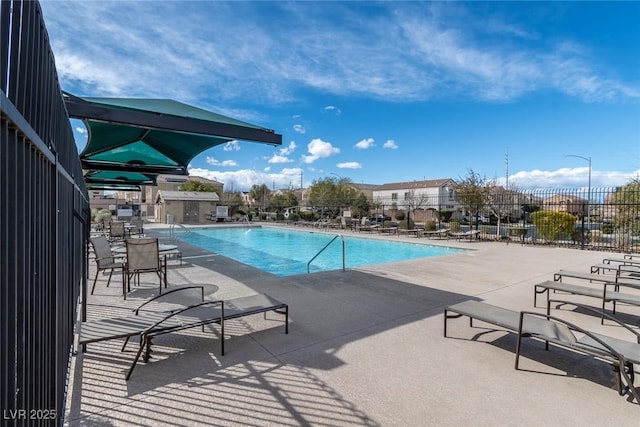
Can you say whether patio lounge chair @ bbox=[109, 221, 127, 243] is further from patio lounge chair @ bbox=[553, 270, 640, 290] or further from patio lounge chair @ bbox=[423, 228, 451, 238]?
patio lounge chair @ bbox=[423, 228, 451, 238]

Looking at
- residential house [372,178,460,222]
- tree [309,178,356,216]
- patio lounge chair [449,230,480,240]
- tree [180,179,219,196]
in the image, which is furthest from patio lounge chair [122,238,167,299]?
tree [180,179,219,196]

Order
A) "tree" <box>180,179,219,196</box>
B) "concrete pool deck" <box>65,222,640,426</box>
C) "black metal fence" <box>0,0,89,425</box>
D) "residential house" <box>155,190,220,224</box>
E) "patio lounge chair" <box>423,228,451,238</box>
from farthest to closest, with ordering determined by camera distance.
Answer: "tree" <box>180,179,219,196</box>
"residential house" <box>155,190,220,224</box>
"patio lounge chair" <box>423,228,451,238</box>
"concrete pool deck" <box>65,222,640,426</box>
"black metal fence" <box>0,0,89,425</box>

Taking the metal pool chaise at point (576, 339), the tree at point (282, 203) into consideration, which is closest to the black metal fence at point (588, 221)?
the metal pool chaise at point (576, 339)

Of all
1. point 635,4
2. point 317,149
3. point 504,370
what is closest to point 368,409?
point 504,370

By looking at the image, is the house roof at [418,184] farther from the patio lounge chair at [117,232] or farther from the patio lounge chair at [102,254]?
the patio lounge chair at [102,254]

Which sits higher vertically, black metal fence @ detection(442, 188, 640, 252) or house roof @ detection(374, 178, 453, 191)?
house roof @ detection(374, 178, 453, 191)

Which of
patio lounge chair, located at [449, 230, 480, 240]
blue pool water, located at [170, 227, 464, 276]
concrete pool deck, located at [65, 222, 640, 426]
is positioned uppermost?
patio lounge chair, located at [449, 230, 480, 240]

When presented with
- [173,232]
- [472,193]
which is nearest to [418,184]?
[472,193]

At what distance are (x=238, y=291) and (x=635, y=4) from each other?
14211 mm

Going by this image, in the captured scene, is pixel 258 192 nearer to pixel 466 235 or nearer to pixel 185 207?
pixel 185 207

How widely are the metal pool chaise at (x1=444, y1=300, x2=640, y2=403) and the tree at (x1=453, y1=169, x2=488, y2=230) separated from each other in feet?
52.0

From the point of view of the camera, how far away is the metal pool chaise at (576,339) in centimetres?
270

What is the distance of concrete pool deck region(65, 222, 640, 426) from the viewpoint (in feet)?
7.97

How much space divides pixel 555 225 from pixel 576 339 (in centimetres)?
1425
